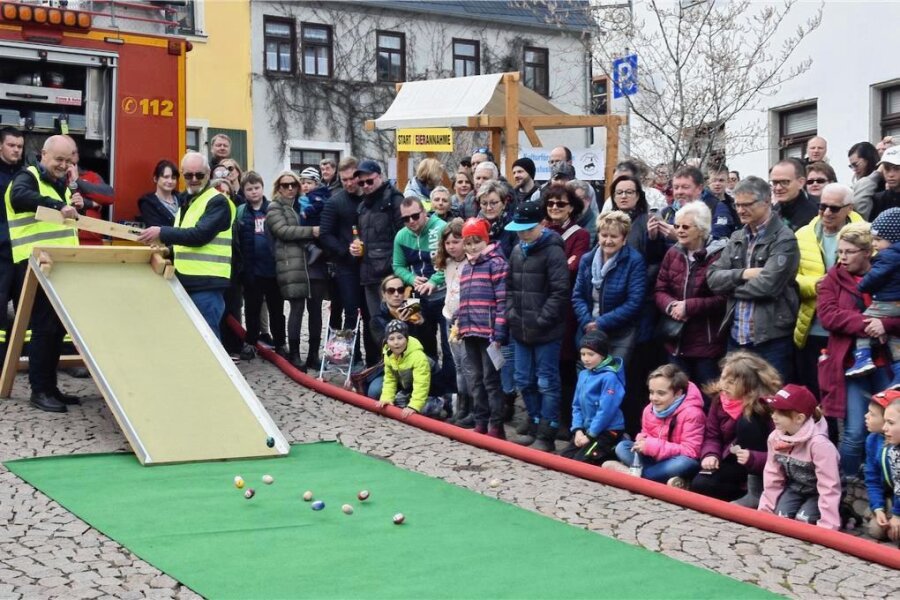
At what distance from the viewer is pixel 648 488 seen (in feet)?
25.7

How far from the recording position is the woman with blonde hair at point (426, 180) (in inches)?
471

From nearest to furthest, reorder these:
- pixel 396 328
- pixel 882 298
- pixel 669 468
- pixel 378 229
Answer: pixel 882 298 < pixel 669 468 < pixel 396 328 < pixel 378 229

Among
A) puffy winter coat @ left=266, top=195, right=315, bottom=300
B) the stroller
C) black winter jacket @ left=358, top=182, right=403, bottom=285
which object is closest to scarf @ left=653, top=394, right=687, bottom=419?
black winter jacket @ left=358, top=182, right=403, bottom=285

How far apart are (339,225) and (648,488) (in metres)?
5.00

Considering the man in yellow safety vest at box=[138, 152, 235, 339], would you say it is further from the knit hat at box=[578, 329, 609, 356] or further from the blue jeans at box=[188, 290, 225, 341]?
the knit hat at box=[578, 329, 609, 356]

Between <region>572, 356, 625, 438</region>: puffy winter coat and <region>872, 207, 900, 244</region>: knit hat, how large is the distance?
201cm

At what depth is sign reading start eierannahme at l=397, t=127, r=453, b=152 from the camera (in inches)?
599

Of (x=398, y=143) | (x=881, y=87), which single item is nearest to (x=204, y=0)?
(x=398, y=143)

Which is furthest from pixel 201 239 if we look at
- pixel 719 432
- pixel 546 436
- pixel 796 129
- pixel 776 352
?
pixel 796 129

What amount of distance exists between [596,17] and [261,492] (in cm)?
1086

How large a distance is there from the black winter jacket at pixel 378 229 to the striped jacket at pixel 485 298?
1740 mm

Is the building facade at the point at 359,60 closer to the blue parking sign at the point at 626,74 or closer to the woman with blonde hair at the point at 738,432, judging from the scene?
the blue parking sign at the point at 626,74

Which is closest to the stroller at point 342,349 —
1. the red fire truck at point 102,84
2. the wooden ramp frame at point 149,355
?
the wooden ramp frame at point 149,355

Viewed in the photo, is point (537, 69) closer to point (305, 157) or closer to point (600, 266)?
point (305, 157)
